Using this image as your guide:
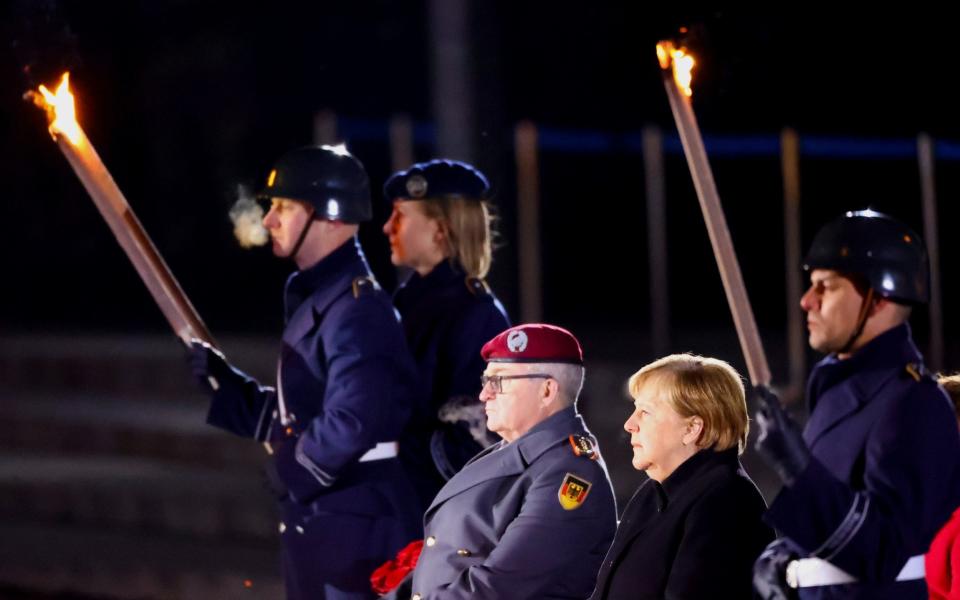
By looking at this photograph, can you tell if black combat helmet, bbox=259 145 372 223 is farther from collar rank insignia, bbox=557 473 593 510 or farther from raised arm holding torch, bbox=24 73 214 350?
collar rank insignia, bbox=557 473 593 510

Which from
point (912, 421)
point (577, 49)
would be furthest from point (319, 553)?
point (577, 49)

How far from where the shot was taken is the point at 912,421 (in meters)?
4.10

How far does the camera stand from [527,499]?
4.63m

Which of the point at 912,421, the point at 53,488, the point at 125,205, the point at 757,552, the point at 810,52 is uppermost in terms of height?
the point at 810,52

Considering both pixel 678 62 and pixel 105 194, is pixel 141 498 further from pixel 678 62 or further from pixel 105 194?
pixel 678 62

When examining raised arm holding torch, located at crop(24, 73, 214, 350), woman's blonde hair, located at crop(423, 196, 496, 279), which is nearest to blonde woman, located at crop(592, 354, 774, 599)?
woman's blonde hair, located at crop(423, 196, 496, 279)

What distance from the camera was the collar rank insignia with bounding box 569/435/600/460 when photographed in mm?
4672

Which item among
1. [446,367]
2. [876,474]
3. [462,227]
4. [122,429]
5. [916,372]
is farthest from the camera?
[122,429]

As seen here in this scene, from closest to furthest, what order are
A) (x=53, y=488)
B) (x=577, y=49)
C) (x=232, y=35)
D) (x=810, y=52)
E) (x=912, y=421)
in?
(x=912, y=421) < (x=53, y=488) < (x=810, y=52) < (x=577, y=49) < (x=232, y=35)

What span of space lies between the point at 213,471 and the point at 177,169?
7425 millimetres

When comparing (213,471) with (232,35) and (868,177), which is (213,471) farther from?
(232,35)

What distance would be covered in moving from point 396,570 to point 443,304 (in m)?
1.18

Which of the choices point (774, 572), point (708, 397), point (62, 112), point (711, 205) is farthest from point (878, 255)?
point (62, 112)

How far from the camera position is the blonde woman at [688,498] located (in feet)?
13.9
